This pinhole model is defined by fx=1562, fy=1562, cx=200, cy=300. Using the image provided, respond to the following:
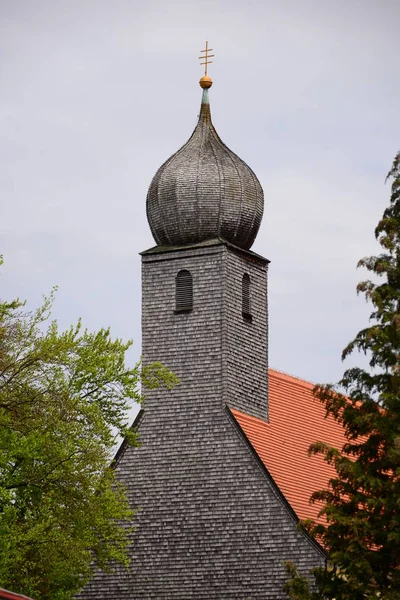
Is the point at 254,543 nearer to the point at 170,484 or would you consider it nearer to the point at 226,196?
the point at 170,484

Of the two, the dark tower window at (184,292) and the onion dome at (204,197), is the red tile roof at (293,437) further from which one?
the onion dome at (204,197)

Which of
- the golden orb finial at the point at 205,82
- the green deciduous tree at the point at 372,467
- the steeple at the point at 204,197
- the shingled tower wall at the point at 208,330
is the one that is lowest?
the green deciduous tree at the point at 372,467

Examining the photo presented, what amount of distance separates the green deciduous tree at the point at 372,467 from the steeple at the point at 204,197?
11.3m

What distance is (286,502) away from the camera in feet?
121

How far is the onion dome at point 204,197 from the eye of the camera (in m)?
41.0

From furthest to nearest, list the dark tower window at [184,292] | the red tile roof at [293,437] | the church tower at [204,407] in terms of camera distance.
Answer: the dark tower window at [184,292] < the red tile roof at [293,437] < the church tower at [204,407]

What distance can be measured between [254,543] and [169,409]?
448 centimetres

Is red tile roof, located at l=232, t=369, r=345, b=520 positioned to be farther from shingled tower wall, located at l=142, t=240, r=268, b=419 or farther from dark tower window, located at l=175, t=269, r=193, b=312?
dark tower window, located at l=175, t=269, r=193, b=312

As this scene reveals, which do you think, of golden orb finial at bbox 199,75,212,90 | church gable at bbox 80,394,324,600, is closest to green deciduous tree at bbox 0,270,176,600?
church gable at bbox 80,394,324,600

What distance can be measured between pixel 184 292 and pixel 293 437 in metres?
4.78

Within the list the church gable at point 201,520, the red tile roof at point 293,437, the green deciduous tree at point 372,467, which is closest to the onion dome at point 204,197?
the red tile roof at point 293,437

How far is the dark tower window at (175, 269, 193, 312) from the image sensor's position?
4066 cm

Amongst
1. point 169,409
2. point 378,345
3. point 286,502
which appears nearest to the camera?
point 378,345

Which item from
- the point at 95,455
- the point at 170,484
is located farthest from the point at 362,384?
the point at 170,484
